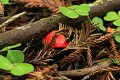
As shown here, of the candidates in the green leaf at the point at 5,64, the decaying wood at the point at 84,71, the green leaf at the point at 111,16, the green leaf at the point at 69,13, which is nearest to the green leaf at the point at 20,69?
the green leaf at the point at 5,64

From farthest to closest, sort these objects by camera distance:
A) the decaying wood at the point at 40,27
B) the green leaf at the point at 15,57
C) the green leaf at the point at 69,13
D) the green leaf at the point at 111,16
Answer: the green leaf at the point at 111,16
the green leaf at the point at 69,13
the decaying wood at the point at 40,27
the green leaf at the point at 15,57

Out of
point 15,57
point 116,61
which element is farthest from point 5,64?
point 116,61

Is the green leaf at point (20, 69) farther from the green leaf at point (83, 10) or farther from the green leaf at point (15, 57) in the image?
the green leaf at point (83, 10)

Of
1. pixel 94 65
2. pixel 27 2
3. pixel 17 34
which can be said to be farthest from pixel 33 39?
pixel 27 2

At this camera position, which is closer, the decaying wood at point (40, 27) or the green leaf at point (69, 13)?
the decaying wood at point (40, 27)

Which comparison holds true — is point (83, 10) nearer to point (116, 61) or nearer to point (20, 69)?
point (116, 61)

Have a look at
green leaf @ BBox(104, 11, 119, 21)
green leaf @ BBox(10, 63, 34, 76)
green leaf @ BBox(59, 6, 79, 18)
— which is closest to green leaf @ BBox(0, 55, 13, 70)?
green leaf @ BBox(10, 63, 34, 76)

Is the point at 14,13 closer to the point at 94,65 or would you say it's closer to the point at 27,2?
the point at 27,2
